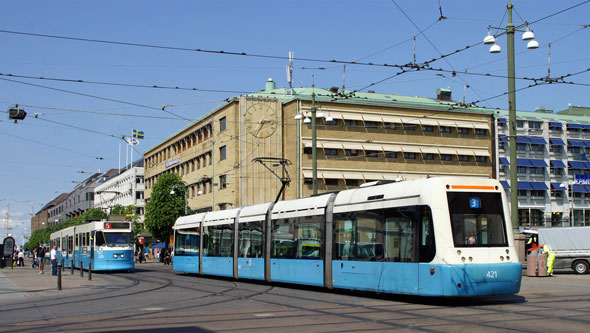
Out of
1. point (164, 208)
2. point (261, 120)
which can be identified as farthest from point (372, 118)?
point (164, 208)

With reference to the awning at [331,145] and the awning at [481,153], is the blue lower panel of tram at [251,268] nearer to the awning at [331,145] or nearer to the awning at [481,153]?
the awning at [331,145]

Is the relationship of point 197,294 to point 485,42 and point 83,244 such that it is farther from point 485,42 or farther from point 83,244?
point 83,244

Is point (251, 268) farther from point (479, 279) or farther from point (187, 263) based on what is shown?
point (479, 279)

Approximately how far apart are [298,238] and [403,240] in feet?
19.0

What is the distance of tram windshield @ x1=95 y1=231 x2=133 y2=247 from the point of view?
37438 millimetres

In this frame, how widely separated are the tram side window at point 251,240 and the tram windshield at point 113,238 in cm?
1329

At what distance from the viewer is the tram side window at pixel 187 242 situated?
31737 mm

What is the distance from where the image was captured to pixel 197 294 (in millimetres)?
20938

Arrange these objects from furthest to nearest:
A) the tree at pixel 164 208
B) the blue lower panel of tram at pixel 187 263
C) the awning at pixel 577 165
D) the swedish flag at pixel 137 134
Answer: the swedish flag at pixel 137 134
the awning at pixel 577 165
the tree at pixel 164 208
the blue lower panel of tram at pixel 187 263

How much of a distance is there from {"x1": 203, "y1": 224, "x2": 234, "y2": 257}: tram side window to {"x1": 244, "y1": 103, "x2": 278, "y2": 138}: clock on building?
105 feet

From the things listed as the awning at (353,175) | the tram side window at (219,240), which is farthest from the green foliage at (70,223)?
the tram side window at (219,240)

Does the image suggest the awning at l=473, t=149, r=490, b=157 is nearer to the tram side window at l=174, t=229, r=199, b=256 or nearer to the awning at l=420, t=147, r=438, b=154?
the awning at l=420, t=147, r=438, b=154

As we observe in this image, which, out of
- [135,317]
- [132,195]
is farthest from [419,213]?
[132,195]

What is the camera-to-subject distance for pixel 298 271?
21.7 metres
